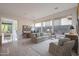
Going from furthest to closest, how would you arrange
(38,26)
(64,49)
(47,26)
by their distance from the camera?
1. (38,26)
2. (47,26)
3. (64,49)

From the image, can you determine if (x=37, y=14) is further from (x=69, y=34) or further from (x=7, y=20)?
(x=69, y=34)

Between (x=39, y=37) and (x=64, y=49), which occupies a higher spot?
(x=39, y=37)

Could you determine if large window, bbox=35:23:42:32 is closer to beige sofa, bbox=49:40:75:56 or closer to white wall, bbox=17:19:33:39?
→ white wall, bbox=17:19:33:39

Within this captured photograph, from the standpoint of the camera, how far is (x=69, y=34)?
3205 mm

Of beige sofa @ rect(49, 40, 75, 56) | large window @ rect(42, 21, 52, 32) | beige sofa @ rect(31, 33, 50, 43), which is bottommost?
beige sofa @ rect(49, 40, 75, 56)

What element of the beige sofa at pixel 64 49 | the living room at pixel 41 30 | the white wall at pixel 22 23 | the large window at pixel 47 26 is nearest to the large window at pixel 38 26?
the living room at pixel 41 30

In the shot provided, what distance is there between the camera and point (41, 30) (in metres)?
3.63

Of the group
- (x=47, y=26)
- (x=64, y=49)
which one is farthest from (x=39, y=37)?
(x=64, y=49)

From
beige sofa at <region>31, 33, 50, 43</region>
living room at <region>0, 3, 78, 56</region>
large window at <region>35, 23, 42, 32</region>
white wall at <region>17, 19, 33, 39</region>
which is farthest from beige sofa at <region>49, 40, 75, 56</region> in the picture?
white wall at <region>17, 19, 33, 39</region>

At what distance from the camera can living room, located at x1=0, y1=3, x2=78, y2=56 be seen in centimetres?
296

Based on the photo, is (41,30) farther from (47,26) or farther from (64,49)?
(64,49)

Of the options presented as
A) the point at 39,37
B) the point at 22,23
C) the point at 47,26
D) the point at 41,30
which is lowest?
the point at 39,37

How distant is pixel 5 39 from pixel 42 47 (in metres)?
1.43

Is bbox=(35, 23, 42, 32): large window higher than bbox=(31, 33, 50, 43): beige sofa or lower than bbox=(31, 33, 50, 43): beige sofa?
higher
